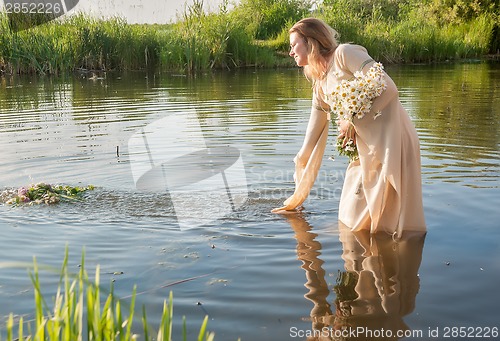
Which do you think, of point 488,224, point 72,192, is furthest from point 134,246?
point 488,224

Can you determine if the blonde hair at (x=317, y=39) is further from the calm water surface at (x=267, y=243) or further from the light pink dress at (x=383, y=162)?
the calm water surface at (x=267, y=243)

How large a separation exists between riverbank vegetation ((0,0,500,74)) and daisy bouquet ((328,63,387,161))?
18.1m

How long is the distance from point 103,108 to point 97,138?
3926 millimetres

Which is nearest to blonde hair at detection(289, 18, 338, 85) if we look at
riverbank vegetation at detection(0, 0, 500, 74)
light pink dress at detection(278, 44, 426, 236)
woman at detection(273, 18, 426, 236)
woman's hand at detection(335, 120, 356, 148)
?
woman at detection(273, 18, 426, 236)

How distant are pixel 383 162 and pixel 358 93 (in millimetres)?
608

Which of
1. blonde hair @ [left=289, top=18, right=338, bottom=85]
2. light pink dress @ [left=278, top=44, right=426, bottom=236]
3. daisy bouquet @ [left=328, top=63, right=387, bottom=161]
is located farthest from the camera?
blonde hair @ [left=289, top=18, right=338, bottom=85]

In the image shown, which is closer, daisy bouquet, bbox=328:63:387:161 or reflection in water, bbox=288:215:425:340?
reflection in water, bbox=288:215:425:340

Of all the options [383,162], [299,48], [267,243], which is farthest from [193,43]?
[383,162]

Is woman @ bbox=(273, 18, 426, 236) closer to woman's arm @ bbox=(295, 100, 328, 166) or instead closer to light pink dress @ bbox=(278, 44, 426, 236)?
light pink dress @ bbox=(278, 44, 426, 236)

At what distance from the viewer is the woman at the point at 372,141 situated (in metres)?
5.00

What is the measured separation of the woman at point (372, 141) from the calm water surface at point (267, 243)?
0.23m

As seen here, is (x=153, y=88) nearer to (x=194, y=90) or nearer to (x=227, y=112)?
(x=194, y=90)

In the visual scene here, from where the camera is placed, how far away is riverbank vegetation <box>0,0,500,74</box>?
22.0m

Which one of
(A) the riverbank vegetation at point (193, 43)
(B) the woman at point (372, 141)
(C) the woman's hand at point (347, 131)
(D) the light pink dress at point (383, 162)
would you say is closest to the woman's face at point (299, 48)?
(B) the woman at point (372, 141)
